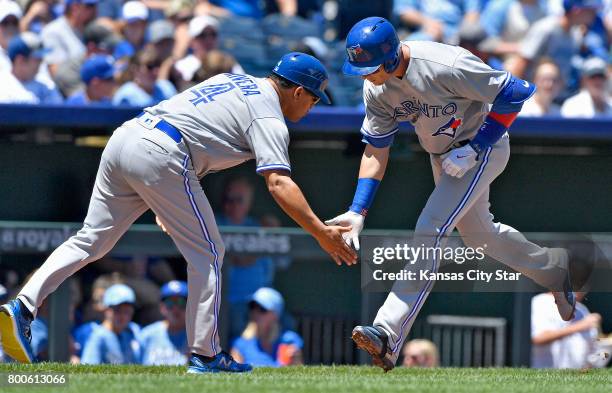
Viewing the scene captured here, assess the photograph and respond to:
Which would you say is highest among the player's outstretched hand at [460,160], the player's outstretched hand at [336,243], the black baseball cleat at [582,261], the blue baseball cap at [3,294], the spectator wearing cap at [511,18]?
the player's outstretched hand at [460,160]

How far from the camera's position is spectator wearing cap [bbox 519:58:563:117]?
9438 mm

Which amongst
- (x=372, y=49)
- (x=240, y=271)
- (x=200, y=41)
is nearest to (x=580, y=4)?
(x=200, y=41)

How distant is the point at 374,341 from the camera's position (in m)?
Answer: 5.57

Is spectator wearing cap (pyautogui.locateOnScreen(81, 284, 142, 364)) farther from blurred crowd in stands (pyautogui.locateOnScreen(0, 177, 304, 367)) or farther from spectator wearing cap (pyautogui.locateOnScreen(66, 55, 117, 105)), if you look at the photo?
spectator wearing cap (pyautogui.locateOnScreen(66, 55, 117, 105))

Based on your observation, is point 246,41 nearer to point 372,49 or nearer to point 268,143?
point 372,49

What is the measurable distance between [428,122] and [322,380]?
1328mm

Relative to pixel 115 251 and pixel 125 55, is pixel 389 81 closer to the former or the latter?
pixel 115 251

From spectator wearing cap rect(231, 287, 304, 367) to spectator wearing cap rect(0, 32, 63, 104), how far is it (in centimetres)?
212

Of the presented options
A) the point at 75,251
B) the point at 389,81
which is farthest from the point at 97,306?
the point at 389,81

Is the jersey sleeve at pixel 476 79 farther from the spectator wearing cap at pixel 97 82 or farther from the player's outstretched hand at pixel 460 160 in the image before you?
the spectator wearing cap at pixel 97 82

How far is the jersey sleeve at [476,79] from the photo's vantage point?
222 inches

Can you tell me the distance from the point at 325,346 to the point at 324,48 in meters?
2.76

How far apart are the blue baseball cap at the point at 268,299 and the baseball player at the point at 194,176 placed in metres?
2.68

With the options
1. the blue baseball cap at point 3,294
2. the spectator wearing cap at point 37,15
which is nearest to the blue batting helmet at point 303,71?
the blue baseball cap at point 3,294
